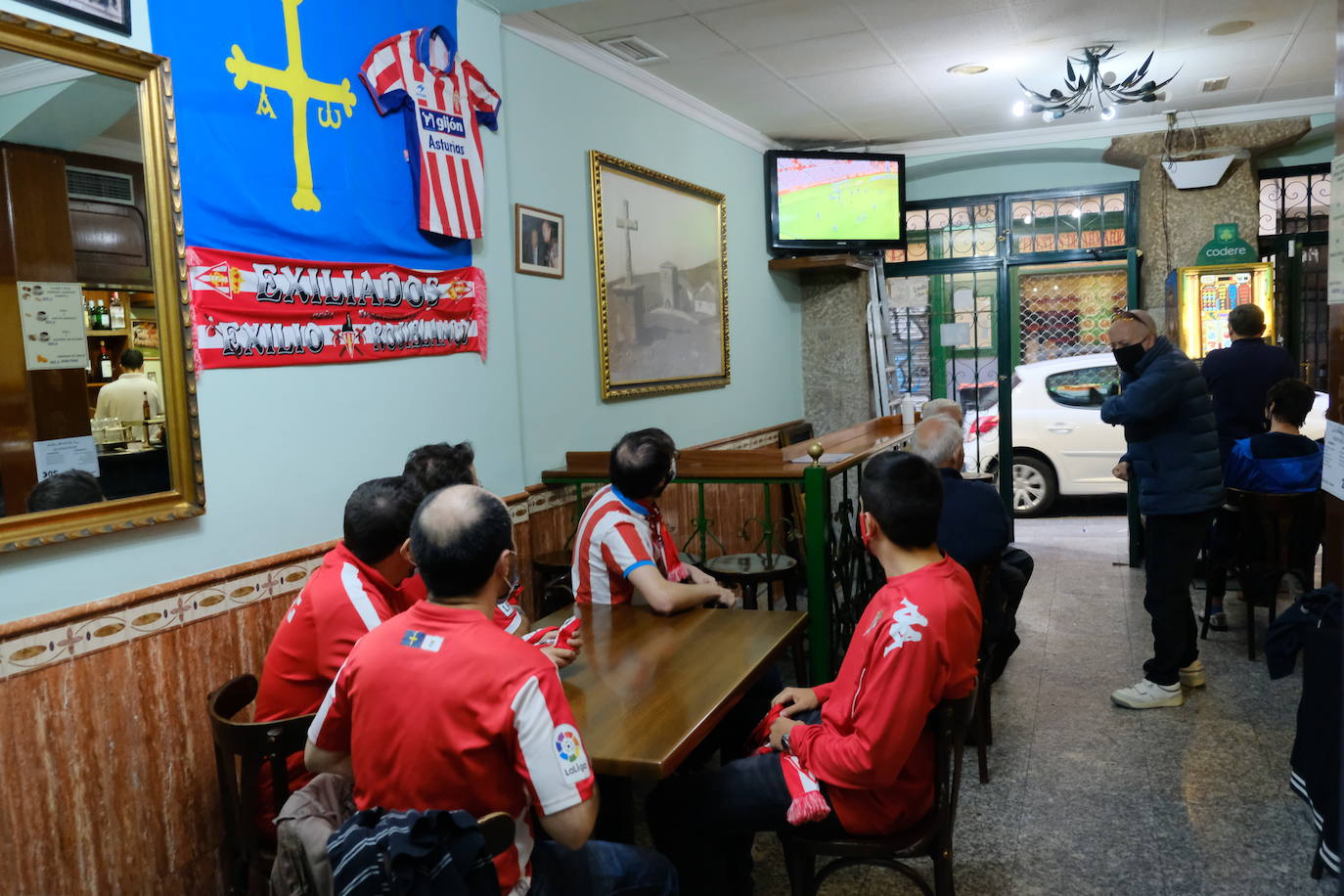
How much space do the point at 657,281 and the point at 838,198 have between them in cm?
224

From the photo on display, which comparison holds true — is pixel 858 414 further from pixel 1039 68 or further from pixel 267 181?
pixel 267 181

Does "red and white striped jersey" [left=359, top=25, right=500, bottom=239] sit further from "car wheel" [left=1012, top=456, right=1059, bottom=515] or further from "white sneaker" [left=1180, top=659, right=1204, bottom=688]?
"car wheel" [left=1012, top=456, right=1059, bottom=515]

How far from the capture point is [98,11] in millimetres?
2314

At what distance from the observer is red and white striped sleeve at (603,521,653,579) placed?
9.19ft

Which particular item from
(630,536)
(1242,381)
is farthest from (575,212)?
(1242,381)

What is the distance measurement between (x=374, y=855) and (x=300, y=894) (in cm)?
27

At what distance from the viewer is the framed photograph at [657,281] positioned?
475cm

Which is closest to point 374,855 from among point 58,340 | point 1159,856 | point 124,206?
point 58,340

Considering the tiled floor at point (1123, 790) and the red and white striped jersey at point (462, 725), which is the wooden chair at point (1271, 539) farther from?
the red and white striped jersey at point (462, 725)

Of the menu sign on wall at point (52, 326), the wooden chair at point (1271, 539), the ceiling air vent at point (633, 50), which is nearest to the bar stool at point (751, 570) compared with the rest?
the wooden chair at point (1271, 539)

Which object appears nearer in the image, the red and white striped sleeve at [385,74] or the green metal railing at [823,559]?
the red and white striped sleeve at [385,74]

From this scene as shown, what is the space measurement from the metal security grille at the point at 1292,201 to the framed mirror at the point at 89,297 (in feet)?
24.5

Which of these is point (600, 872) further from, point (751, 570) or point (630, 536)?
point (751, 570)

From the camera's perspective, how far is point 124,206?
239cm
